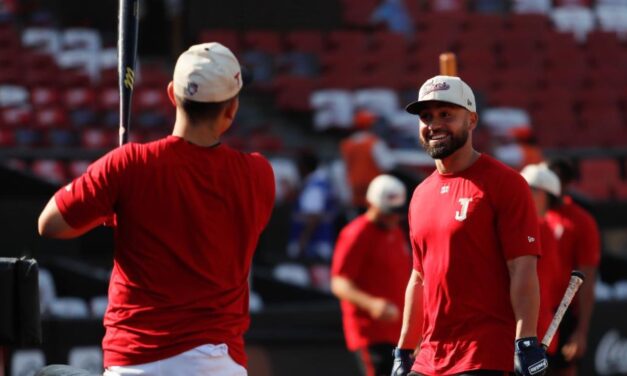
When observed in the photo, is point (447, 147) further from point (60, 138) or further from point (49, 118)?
point (49, 118)

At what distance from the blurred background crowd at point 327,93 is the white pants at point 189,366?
8.13 m

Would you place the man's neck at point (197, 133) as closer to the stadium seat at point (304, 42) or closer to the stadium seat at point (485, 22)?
the stadium seat at point (304, 42)

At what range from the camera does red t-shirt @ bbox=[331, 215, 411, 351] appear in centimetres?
912

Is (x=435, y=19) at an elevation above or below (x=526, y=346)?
above

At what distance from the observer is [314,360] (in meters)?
11.1

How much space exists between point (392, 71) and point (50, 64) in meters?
5.01

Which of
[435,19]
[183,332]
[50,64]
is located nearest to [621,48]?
[435,19]

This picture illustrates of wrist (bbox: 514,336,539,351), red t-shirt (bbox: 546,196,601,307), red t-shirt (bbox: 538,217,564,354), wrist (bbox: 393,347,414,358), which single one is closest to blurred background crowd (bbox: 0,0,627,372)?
red t-shirt (bbox: 546,196,601,307)

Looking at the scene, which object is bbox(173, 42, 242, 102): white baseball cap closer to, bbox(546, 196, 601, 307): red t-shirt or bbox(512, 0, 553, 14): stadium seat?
bbox(546, 196, 601, 307): red t-shirt

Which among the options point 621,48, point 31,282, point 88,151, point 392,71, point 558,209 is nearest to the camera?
point 31,282

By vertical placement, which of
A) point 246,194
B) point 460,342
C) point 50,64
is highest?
point 50,64

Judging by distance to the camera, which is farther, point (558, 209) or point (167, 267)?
point (558, 209)

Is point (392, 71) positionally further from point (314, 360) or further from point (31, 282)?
point (31, 282)

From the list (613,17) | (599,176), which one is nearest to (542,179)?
(599,176)
